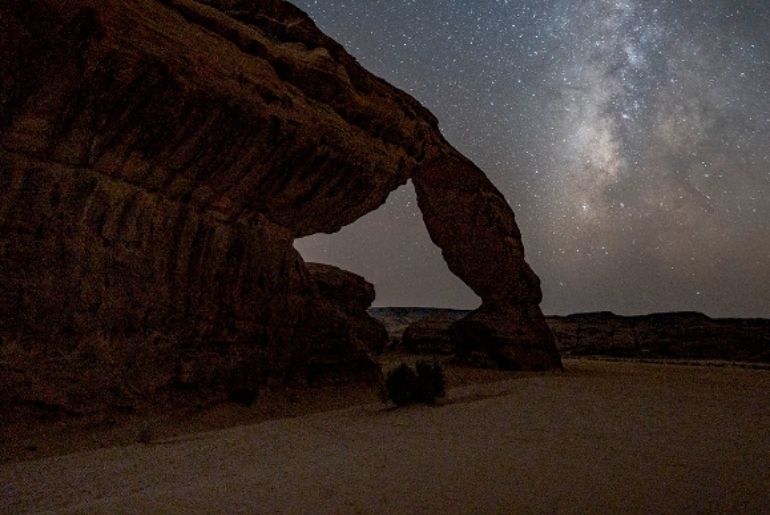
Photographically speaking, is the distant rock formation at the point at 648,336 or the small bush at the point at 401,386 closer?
the small bush at the point at 401,386

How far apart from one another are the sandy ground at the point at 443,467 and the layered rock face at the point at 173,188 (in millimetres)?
2054

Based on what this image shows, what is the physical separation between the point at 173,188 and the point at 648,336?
37.9 meters

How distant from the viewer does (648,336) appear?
3647 cm

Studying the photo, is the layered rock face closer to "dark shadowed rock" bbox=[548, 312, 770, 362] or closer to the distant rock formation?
the distant rock formation

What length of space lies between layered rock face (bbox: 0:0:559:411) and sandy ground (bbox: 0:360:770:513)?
2054mm

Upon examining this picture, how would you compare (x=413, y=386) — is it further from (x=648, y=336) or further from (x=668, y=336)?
(x=648, y=336)

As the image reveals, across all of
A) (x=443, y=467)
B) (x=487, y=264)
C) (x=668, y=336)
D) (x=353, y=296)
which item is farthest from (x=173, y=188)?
(x=668, y=336)

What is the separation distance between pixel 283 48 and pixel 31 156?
6.06 metres

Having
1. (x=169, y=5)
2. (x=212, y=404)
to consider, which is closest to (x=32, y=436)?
(x=212, y=404)

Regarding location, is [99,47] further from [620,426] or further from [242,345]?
[620,426]

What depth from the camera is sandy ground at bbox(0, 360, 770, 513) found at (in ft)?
10.4

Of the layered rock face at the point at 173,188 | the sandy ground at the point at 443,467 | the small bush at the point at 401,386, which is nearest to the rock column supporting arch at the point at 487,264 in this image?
the layered rock face at the point at 173,188

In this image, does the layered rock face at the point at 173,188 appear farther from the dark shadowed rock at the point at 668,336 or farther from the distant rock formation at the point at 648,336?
the dark shadowed rock at the point at 668,336

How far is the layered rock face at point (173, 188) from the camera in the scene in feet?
23.5
